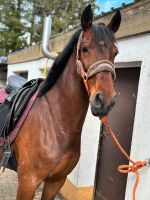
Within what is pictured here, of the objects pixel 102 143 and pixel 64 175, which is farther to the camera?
pixel 102 143

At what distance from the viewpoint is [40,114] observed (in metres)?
2.61

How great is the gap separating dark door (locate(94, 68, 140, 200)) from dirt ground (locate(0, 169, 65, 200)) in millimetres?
882

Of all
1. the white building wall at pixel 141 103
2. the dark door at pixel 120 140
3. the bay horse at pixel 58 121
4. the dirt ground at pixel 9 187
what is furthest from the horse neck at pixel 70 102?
the dirt ground at pixel 9 187

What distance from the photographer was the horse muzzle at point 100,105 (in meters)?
1.92

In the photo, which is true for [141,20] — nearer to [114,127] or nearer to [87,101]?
[87,101]

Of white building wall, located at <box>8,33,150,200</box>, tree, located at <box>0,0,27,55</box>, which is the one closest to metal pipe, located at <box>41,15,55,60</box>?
white building wall, located at <box>8,33,150,200</box>

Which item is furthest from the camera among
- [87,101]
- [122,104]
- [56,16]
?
[56,16]

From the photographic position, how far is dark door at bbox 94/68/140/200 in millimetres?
3682

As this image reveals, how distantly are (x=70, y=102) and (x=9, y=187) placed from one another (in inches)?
121

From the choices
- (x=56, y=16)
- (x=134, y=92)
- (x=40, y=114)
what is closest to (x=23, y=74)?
(x=134, y=92)

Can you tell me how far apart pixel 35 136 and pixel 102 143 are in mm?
1997

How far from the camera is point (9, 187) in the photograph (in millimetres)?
4973

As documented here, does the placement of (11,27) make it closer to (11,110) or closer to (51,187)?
(11,110)

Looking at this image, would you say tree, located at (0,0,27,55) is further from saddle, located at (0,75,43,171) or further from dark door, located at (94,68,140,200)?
saddle, located at (0,75,43,171)
